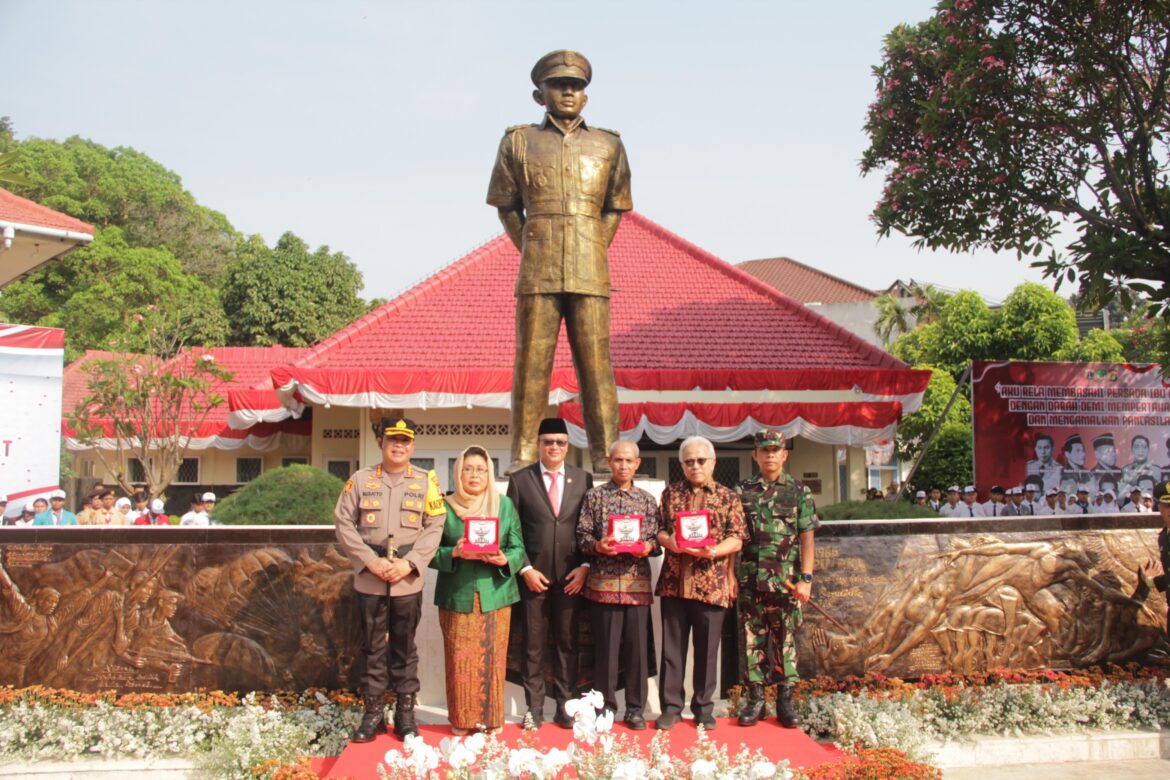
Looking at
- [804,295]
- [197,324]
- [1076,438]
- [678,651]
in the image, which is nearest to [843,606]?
[678,651]

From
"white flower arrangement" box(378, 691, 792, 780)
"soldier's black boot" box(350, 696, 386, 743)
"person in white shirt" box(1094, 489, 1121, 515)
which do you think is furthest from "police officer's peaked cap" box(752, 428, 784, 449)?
"person in white shirt" box(1094, 489, 1121, 515)

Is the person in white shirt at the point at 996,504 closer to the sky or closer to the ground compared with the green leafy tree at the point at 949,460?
closer to the ground

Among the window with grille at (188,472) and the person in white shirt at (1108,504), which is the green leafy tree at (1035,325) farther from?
the window with grille at (188,472)

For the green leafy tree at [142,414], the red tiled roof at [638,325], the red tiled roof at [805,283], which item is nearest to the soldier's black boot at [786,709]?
the red tiled roof at [638,325]

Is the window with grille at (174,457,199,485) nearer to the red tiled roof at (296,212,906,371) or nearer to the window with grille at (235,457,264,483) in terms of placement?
the window with grille at (235,457,264,483)

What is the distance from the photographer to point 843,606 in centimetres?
505

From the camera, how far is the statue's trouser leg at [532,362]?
522 centimetres

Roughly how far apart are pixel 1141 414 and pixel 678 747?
11.6 m

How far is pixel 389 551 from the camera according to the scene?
4.13 meters

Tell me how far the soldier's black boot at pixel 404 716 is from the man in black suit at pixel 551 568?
0.53 meters

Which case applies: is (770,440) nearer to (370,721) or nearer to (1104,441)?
(370,721)

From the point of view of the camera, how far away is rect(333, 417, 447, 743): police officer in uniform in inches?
161

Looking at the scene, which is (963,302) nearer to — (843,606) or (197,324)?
(843,606)

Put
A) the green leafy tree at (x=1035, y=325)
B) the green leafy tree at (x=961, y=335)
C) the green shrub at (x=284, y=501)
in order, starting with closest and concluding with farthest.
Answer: the green shrub at (x=284, y=501)
the green leafy tree at (x=1035, y=325)
the green leafy tree at (x=961, y=335)
